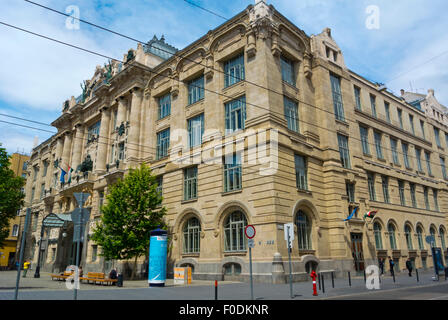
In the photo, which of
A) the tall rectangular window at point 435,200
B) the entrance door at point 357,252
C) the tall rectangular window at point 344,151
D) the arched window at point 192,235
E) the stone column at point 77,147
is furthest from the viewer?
the stone column at point 77,147

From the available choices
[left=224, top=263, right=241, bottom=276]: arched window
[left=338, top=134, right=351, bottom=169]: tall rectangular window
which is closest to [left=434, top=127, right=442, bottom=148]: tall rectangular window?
[left=338, top=134, right=351, bottom=169]: tall rectangular window

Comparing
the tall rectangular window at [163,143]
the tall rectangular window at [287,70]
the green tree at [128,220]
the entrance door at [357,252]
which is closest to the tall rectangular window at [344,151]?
the entrance door at [357,252]

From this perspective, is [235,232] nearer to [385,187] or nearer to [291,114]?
[291,114]

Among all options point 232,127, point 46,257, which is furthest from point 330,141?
point 46,257

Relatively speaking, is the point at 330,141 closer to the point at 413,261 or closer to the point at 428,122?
the point at 413,261

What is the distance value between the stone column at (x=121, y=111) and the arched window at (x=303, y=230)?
24.2m

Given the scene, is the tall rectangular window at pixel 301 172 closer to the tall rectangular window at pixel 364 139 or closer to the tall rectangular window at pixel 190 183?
the tall rectangular window at pixel 190 183

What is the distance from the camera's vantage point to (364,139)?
119 ft

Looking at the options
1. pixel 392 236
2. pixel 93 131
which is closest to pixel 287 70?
pixel 392 236

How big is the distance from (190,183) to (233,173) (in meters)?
5.45

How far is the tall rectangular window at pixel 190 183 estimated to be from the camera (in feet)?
97.4
